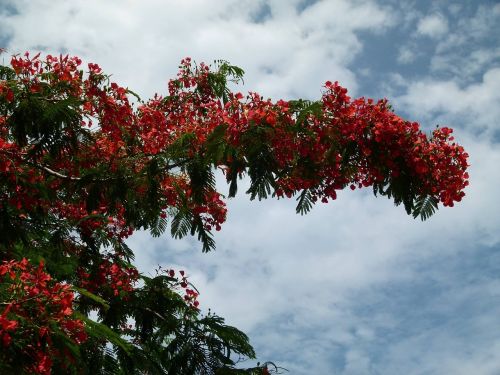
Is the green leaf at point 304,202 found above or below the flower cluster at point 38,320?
above

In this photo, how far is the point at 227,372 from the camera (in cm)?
643

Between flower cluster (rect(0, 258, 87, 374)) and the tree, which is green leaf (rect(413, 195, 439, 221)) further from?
flower cluster (rect(0, 258, 87, 374))

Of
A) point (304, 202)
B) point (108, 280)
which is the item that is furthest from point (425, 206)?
point (108, 280)

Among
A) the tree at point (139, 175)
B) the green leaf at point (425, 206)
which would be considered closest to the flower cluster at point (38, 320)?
the tree at point (139, 175)

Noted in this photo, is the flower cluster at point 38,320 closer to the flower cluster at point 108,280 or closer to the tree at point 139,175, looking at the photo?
the tree at point 139,175

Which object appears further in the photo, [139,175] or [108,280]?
[108,280]

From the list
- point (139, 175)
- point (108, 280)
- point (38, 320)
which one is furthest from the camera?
point (108, 280)

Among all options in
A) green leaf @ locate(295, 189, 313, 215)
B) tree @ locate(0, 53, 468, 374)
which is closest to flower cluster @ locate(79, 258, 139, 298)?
tree @ locate(0, 53, 468, 374)

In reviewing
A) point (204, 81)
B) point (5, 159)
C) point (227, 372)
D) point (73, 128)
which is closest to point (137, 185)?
point (73, 128)

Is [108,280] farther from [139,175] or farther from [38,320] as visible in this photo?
[38,320]

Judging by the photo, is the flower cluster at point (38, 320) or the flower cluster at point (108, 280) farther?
the flower cluster at point (108, 280)

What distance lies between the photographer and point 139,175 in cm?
597

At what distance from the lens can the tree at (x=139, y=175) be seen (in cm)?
433

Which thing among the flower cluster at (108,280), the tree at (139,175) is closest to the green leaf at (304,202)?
the tree at (139,175)
